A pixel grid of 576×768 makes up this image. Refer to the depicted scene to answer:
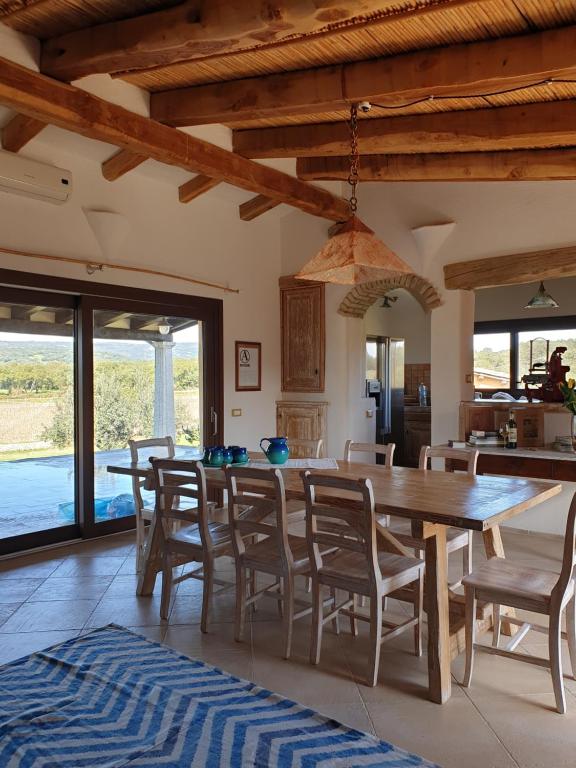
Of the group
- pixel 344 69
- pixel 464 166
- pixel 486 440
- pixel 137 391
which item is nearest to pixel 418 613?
pixel 486 440

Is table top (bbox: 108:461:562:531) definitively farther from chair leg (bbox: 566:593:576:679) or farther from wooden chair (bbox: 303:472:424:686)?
chair leg (bbox: 566:593:576:679)

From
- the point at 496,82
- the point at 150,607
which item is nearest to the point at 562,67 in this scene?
the point at 496,82

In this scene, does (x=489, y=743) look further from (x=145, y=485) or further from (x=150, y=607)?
(x=145, y=485)

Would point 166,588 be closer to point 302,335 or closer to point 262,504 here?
point 262,504

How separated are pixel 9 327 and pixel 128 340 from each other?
3.55ft

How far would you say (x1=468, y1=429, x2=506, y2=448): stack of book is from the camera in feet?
17.3

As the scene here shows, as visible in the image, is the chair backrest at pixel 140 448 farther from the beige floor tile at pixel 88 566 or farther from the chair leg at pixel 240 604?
the chair leg at pixel 240 604

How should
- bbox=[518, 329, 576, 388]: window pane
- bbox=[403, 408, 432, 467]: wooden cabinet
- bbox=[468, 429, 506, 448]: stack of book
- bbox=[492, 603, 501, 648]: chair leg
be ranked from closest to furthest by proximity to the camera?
1. bbox=[492, 603, 501, 648]: chair leg
2. bbox=[468, 429, 506, 448]: stack of book
3. bbox=[403, 408, 432, 467]: wooden cabinet
4. bbox=[518, 329, 576, 388]: window pane

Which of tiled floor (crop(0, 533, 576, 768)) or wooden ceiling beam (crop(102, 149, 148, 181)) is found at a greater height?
wooden ceiling beam (crop(102, 149, 148, 181))

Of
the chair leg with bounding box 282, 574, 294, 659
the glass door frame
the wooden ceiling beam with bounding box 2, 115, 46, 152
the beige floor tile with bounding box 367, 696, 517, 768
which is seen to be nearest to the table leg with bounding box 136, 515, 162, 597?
the chair leg with bounding box 282, 574, 294, 659

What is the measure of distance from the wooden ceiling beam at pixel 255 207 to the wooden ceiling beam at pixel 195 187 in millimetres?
727

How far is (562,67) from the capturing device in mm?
2756

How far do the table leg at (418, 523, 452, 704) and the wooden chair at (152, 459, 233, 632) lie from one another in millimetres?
1199

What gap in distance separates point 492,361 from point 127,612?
7739 millimetres
